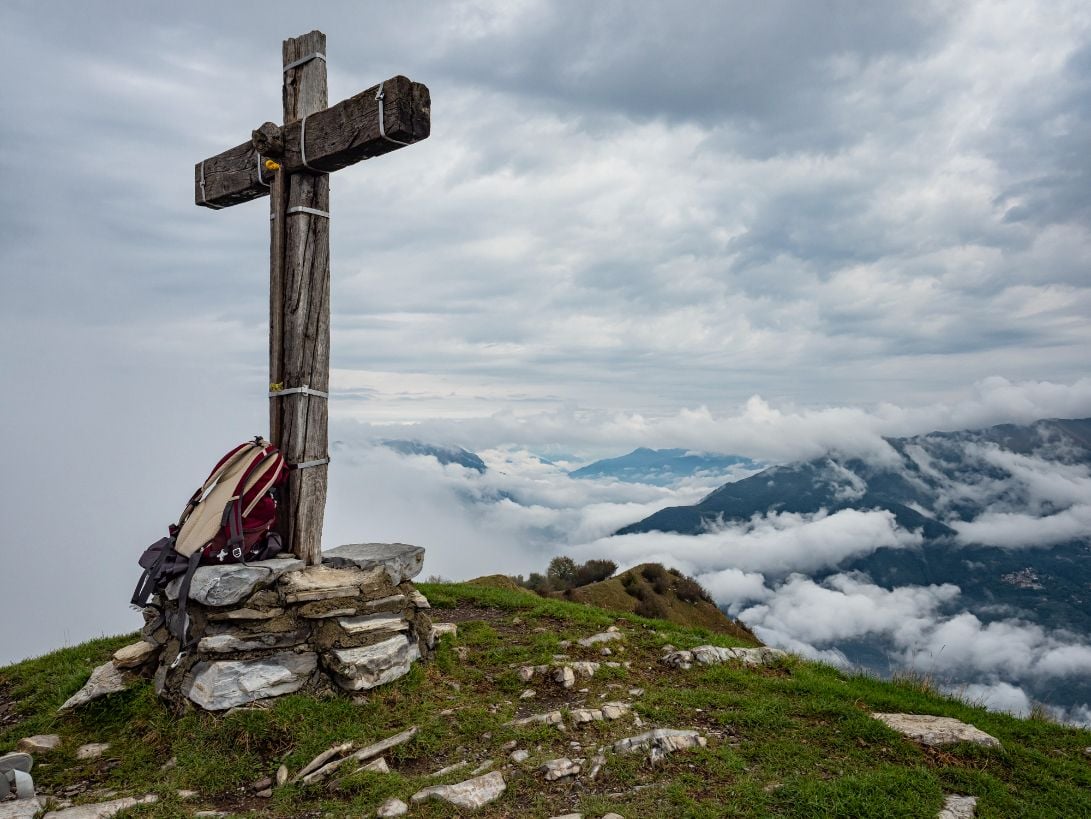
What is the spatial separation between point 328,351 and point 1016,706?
11.2 meters

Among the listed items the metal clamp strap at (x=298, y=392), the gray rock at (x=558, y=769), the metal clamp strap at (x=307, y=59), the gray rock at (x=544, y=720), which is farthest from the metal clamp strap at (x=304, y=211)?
the gray rock at (x=558, y=769)

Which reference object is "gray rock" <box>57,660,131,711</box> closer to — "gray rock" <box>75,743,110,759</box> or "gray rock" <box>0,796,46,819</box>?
"gray rock" <box>75,743,110,759</box>

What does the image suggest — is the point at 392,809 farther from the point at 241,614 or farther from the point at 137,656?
the point at 137,656

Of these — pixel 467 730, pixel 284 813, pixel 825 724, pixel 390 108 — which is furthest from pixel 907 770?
pixel 390 108

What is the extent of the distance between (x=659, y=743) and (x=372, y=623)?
386cm

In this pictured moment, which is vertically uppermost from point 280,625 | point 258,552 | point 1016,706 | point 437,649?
point 258,552

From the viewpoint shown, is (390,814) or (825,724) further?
(825,724)

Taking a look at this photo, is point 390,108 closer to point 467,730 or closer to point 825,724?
point 467,730

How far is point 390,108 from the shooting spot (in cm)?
791

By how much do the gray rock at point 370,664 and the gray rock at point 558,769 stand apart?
273 cm

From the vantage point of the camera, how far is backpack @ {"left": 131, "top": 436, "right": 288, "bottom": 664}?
7.93 metres

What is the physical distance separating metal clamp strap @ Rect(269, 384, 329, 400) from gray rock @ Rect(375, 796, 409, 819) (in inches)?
212

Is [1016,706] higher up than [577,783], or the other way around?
[577,783]

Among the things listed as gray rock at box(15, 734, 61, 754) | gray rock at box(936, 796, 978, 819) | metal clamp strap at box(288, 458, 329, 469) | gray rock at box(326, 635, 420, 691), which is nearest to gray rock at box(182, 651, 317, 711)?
gray rock at box(326, 635, 420, 691)
